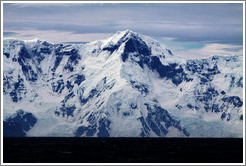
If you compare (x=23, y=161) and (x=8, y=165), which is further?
(x=23, y=161)

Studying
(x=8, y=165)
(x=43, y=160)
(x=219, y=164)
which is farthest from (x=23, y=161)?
(x=219, y=164)

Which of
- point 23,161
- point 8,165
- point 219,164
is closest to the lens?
point 8,165

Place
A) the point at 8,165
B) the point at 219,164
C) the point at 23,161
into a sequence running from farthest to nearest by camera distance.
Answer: the point at 23,161 → the point at 219,164 → the point at 8,165

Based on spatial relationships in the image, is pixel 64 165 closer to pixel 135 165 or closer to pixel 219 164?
pixel 135 165

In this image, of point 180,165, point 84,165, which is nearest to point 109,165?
point 84,165

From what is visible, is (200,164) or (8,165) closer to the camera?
(8,165)

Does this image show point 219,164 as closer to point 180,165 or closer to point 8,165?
point 180,165

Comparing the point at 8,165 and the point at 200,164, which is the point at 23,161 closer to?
the point at 8,165
